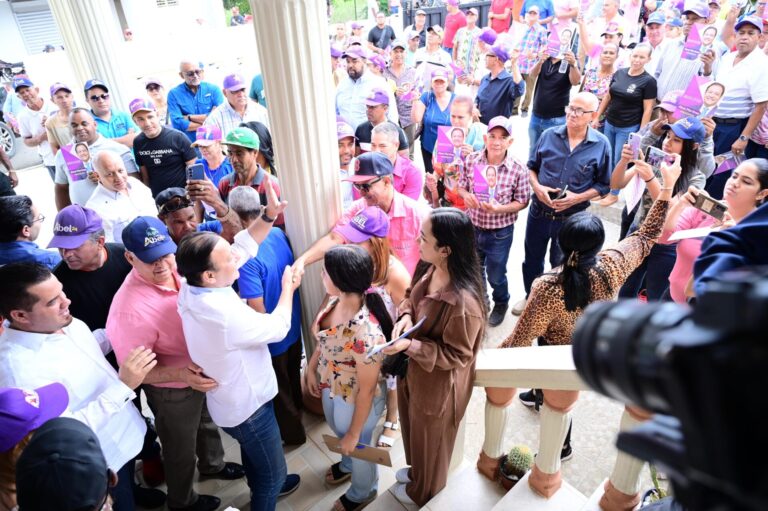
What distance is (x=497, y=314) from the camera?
4152mm

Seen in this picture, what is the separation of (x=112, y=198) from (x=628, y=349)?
372 cm

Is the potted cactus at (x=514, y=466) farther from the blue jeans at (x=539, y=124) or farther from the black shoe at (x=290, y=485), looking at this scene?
the blue jeans at (x=539, y=124)

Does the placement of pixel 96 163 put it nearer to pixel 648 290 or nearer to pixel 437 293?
pixel 437 293

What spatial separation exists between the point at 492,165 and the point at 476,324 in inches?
84.3

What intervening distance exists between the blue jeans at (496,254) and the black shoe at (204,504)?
2.56 m

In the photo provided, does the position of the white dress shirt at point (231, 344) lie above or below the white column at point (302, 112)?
below

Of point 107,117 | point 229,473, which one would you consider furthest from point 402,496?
point 107,117

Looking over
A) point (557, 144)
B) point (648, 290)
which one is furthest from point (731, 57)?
point (648, 290)

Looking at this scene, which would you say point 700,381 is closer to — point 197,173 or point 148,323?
point 148,323

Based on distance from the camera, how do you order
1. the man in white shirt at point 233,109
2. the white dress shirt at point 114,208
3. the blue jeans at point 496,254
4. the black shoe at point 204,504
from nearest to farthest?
the black shoe at point 204,504 < the white dress shirt at point 114,208 < the blue jeans at point 496,254 < the man in white shirt at point 233,109

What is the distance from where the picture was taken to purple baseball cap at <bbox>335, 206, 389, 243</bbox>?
7.82 ft

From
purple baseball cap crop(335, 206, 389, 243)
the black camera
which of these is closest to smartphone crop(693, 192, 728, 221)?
purple baseball cap crop(335, 206, 389, 243)

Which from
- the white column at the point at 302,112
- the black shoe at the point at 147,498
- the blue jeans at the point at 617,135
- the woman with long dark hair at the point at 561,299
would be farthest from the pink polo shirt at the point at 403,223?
the blue jeans at the point at 617,135

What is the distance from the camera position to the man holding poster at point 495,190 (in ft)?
12.2
